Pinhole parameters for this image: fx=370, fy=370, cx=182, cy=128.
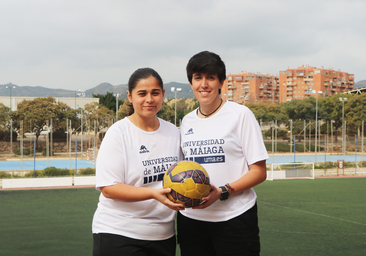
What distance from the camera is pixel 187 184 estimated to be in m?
2.32

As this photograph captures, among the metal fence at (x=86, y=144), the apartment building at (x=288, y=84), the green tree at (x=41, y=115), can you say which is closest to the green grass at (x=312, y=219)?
the metal fence at (x=86, y=144)

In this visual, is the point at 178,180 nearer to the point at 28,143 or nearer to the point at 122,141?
the point at 122,141

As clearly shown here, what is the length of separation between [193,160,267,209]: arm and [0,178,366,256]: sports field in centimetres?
498

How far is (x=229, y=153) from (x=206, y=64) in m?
0.65

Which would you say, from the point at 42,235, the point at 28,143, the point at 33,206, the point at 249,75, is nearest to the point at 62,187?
the point at 33,206

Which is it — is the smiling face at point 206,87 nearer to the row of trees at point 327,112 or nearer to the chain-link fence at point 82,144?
the chain-link fence at point 82,144

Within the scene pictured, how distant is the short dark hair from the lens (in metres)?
2.63

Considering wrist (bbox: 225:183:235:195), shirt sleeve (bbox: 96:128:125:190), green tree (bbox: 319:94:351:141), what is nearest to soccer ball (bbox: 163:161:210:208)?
wrist (bbox: 225:183:235:195)

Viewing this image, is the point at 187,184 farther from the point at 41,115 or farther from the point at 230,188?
the point at 41,115

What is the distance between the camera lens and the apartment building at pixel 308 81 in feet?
444

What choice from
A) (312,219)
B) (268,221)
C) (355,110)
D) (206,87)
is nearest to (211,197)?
(206,87)

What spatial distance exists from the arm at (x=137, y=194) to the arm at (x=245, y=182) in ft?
0.67

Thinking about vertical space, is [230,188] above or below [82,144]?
above

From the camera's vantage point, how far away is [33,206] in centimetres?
1275
